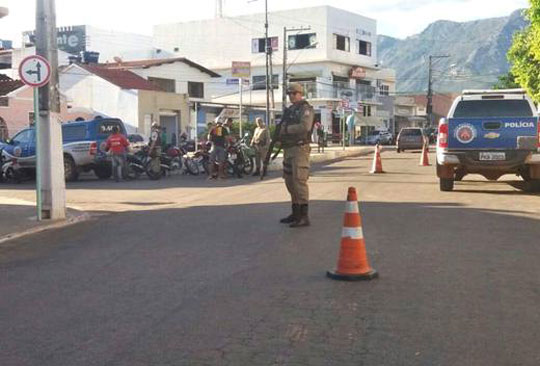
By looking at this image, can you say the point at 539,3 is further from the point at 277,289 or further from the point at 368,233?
the point at 277,289

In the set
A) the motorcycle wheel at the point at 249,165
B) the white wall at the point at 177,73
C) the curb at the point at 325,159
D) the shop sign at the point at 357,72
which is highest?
the shop sign at the point at 357,72

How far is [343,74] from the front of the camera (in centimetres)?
Result: 6700

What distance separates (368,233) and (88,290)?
13.3 ft

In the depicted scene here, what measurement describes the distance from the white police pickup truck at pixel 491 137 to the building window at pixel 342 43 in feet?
171

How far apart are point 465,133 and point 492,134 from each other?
1.67ft

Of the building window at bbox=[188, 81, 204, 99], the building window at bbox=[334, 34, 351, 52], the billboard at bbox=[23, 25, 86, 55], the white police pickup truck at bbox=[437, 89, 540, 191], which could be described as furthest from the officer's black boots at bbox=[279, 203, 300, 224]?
the billboard at bbox=[23, 25, 86, 55]

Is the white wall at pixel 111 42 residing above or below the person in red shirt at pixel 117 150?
above

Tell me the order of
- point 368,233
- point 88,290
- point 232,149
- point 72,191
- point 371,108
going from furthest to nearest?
point 371,108
point 232,149
point 72,191
point 368,233
point 88,290

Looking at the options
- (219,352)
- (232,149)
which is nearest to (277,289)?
(219,352)

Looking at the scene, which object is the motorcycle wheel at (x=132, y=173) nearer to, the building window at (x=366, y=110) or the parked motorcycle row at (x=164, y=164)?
the parked motorcycle row at (x=164, y=164)

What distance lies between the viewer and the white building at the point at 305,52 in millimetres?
63781

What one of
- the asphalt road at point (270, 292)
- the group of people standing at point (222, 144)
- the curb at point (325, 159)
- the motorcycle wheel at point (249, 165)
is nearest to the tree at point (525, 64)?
the curb at point (325, 159)

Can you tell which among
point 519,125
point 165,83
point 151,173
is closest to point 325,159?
point 151,173

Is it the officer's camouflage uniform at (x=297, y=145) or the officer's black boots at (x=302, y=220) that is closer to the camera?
the officer's camouflage uniform at (x=297, y=145)
